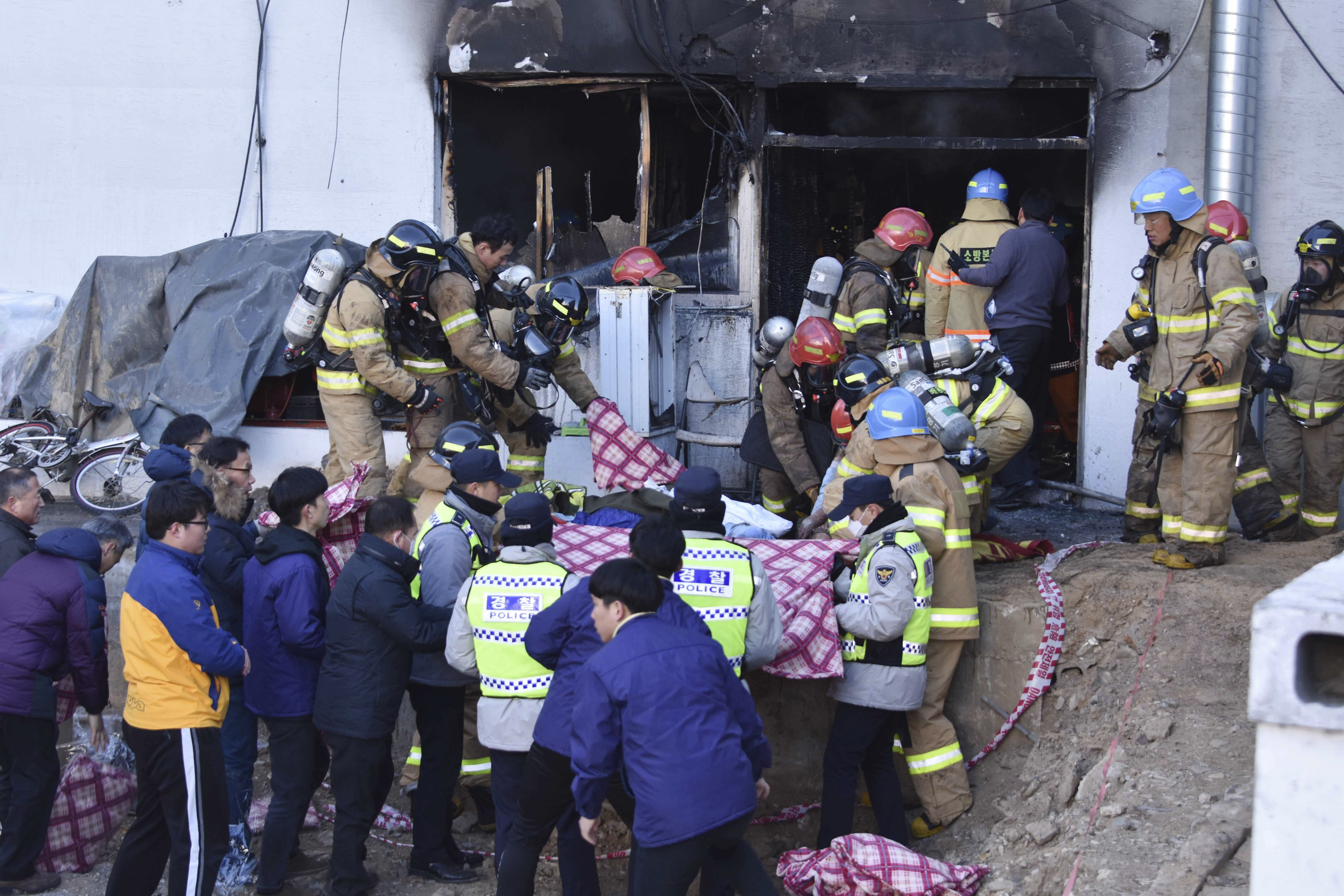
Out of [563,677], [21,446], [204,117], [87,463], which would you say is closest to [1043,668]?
[563,677]

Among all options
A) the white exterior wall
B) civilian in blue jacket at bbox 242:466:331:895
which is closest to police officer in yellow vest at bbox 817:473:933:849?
civilian in blue jacket at bbox 242:466:331:895

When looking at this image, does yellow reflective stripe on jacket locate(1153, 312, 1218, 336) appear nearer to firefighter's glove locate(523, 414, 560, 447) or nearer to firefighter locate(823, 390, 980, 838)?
firefighter locate(823, 390, 980, 838)

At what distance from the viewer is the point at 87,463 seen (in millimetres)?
7691

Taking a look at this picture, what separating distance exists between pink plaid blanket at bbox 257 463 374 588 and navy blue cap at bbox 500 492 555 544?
147cm

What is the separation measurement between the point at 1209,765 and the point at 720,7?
582cm

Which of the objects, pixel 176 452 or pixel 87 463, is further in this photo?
pixel 87 463

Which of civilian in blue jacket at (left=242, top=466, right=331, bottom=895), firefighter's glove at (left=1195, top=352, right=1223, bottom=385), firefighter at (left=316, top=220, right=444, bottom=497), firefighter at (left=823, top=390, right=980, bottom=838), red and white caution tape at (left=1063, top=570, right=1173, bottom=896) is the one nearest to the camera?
red and white caution tape at (left=1063, top=570, right=1173, bottom=896)

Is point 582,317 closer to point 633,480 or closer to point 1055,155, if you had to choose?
point 633,480

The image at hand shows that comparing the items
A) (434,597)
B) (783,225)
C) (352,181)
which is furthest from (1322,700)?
(352,181)

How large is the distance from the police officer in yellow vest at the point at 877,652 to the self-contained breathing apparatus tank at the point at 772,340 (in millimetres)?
2130

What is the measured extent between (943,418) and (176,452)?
3.47 m

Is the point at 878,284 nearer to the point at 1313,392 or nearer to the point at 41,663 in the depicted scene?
the point at 1313,392

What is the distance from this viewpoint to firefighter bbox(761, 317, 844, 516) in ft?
20.7

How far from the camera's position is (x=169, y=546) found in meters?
4.17
